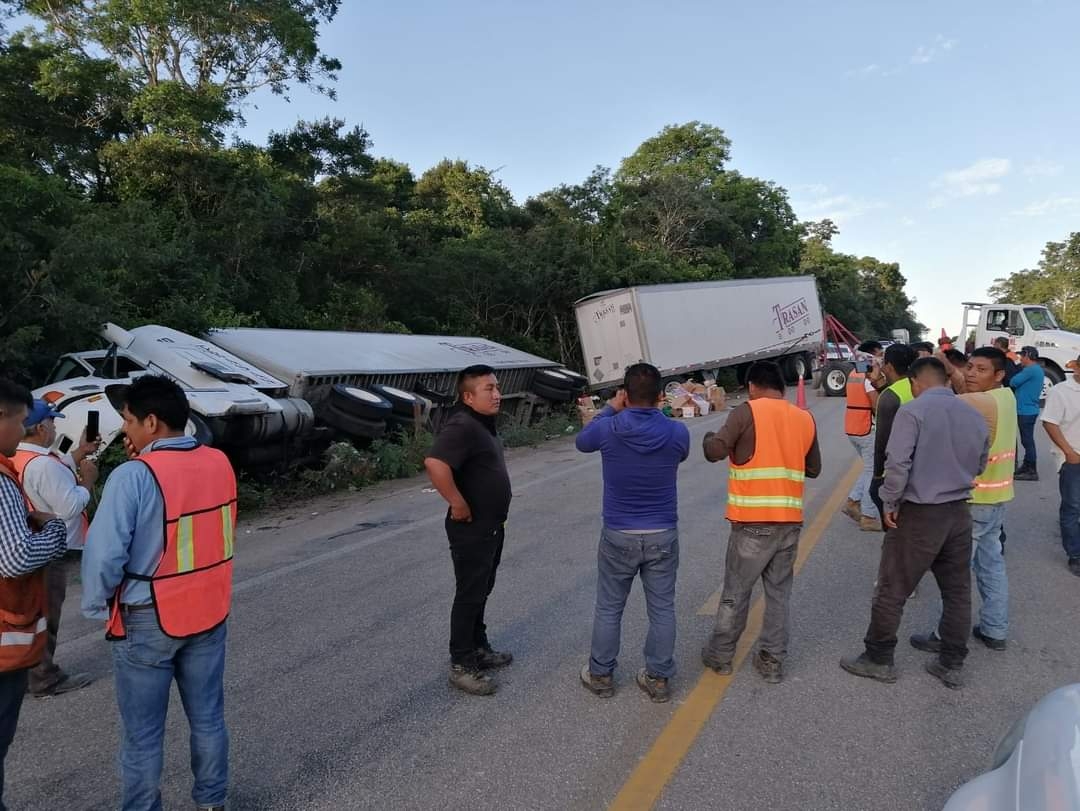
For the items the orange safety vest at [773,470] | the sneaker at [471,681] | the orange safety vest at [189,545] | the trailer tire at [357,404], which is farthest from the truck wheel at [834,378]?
the orange safety vest at [189,545]

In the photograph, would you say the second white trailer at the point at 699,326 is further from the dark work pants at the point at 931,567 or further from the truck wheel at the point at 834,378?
the dark work pants at the point at 931,567

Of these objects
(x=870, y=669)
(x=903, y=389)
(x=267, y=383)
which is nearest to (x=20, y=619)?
(x=870, y=669)

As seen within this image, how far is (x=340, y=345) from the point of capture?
14211 millimetres

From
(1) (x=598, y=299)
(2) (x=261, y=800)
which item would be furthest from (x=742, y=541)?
(1) (x=598, y=299)

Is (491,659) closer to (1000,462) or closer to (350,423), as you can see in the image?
(1000,462)

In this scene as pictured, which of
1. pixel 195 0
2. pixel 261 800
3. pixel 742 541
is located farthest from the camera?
pixel 195 0

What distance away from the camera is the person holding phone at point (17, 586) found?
2.55 m

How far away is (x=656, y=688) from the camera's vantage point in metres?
3.71

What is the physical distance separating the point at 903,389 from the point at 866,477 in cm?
157

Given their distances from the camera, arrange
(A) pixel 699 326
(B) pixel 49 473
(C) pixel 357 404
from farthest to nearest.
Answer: (A) pixel 699 326
(C) pixel 357 404
(B) pixel 49 473

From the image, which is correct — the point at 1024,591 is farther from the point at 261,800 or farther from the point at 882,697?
the point at 261,800

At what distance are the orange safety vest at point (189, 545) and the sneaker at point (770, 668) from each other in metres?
2.74

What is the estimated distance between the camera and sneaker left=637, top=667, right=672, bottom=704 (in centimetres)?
370

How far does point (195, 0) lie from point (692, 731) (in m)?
23.8
